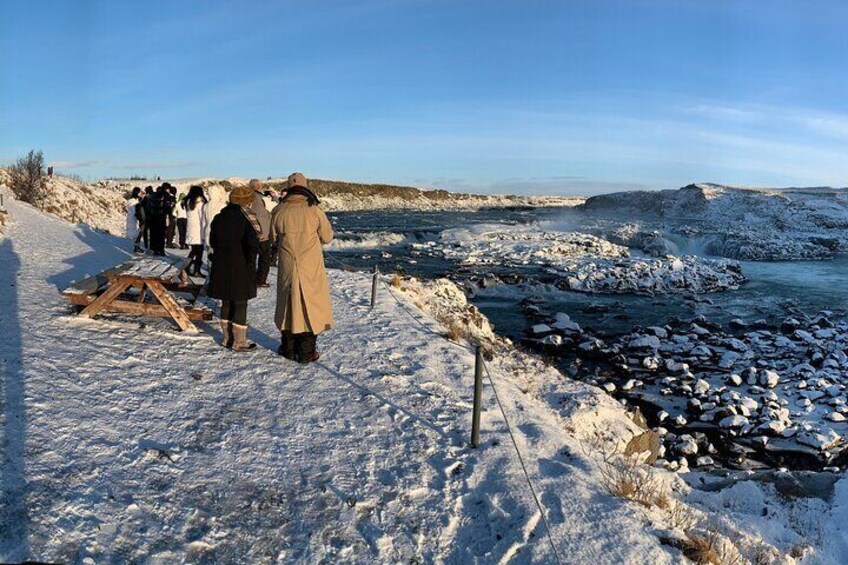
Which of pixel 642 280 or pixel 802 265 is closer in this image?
pixel 642 280

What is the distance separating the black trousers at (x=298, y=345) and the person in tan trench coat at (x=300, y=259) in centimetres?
23

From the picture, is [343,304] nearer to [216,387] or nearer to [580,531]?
[216,387]

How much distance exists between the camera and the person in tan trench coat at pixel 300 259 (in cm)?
680

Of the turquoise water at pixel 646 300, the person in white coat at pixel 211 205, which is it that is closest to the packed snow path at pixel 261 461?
the person in white coat at pixel 211 205

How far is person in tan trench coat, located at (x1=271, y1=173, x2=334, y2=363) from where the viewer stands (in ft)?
22.3

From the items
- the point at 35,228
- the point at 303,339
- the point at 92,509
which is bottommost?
the point at 92,509

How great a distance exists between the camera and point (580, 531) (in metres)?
4.68

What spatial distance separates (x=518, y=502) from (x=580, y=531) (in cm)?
56

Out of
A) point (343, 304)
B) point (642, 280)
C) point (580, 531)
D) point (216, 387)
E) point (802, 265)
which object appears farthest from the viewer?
point (802, 265)

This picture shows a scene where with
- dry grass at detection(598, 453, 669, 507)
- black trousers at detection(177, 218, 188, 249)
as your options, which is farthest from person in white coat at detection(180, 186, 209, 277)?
dry grass at detection(598, 453, 669, 507)

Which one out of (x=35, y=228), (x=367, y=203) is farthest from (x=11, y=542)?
(x=367, y=203)

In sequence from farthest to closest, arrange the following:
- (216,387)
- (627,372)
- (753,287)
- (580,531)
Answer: (753,287) → (627,372) → (216,387) → (580,531)

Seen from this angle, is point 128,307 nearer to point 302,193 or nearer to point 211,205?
point 302,193

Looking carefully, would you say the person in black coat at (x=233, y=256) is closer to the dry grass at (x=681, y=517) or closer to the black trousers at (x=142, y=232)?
the dry grass at (x=681, y=517)
